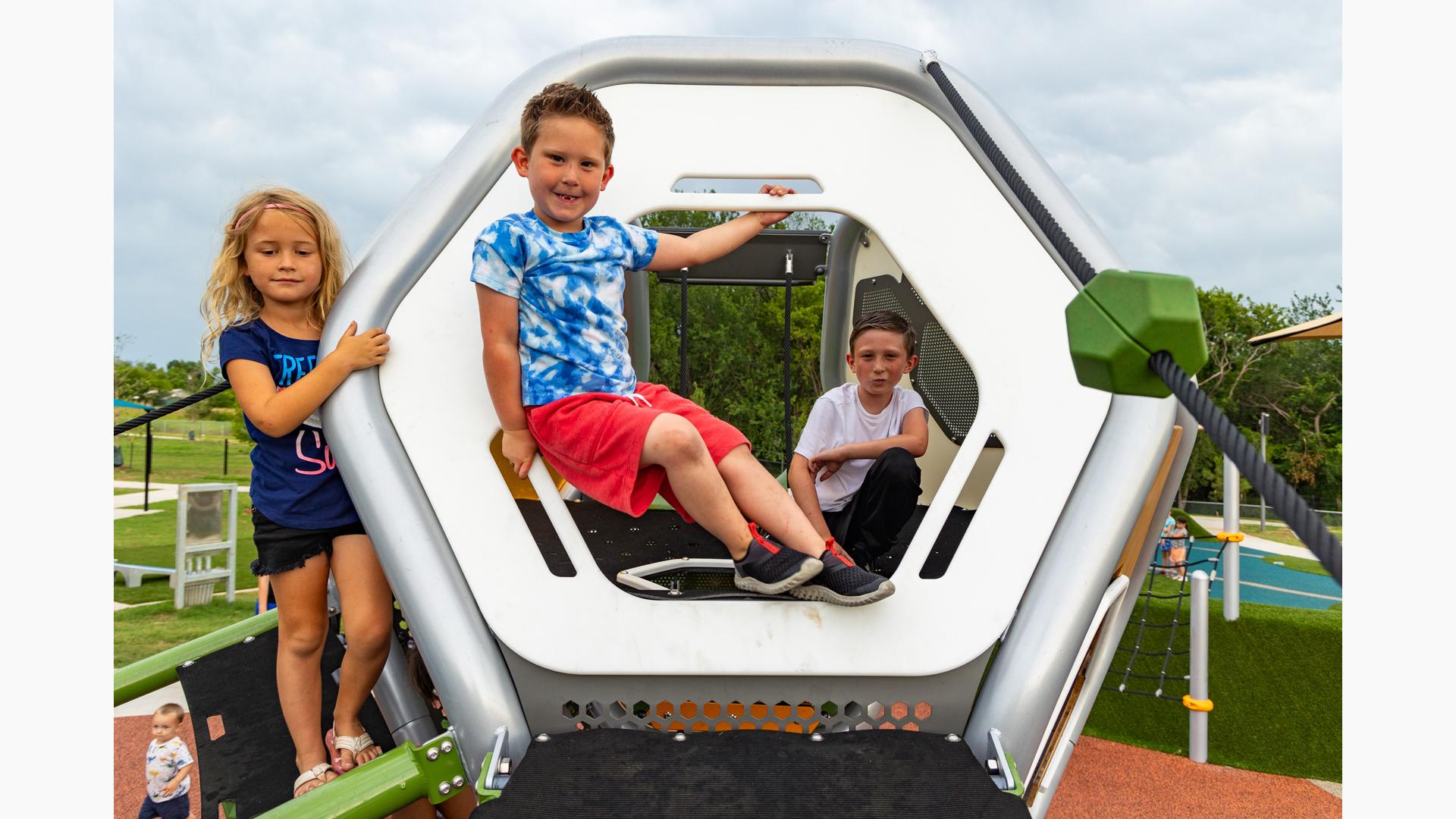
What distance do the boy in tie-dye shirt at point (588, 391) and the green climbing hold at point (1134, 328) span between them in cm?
59

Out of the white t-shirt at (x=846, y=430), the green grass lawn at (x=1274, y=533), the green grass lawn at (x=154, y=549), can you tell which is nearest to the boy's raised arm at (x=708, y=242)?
the white t-shirt at (x=846, y=430)

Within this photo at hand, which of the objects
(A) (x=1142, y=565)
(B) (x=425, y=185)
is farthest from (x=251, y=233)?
(A) (x=1142, y=565)

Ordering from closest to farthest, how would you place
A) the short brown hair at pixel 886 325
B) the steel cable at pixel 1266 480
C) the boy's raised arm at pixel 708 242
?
1. the steel cable at pixel 1266 480
2. the boy's raised arm at pixel 708 242
3. the short brown hair at pixel 886 325

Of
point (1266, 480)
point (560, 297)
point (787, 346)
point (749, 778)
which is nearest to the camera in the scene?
point (1266, 480)

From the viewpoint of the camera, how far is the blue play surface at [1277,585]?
1200cm

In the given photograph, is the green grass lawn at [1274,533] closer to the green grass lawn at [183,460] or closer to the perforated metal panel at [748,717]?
the perforated metal panel at [748,717]

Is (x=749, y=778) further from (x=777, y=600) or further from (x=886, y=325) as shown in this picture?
(x=886, y=325)

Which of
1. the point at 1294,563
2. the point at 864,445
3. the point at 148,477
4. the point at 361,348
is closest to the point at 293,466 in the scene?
the point at 361,348

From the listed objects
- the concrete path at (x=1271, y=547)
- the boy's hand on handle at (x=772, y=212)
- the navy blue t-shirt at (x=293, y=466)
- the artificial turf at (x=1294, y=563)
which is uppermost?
the boy's hand on handle at (x=772, y=212)

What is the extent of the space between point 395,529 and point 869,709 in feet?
2.75

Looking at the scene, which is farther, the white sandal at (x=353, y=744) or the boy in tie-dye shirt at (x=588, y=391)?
the white sandal at (x=353, y=744)

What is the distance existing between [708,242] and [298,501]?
0.94 metres

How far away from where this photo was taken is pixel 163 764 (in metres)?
2.74

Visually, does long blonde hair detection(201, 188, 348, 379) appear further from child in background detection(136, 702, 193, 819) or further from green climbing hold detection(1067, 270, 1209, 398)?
child in background detection(136, 702, 193, 819)
